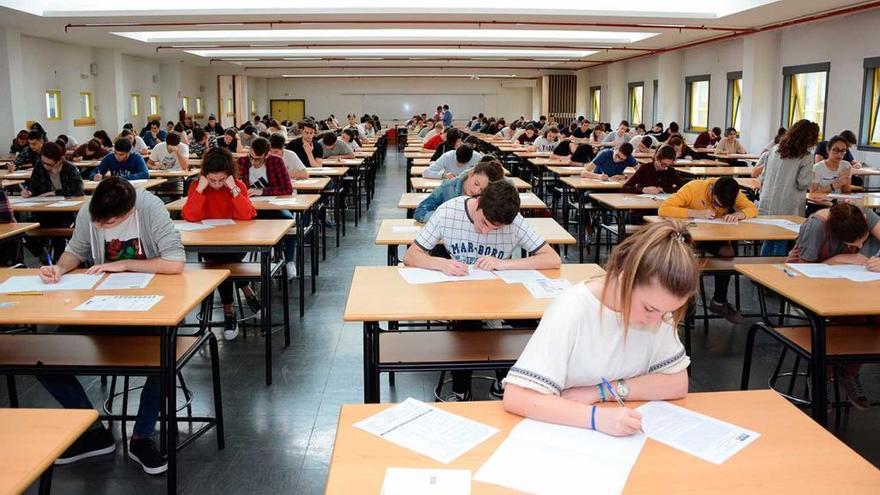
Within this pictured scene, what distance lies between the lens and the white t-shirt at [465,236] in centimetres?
345

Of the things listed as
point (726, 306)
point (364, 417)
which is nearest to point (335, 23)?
point (726, 306)

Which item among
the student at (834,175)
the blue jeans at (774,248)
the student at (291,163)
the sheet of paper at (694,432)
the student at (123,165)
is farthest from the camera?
the student at (123,165)

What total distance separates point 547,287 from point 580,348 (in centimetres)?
123

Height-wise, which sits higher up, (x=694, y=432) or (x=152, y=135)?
(x=152, y=135)

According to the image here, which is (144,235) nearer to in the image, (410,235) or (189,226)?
(189,226)

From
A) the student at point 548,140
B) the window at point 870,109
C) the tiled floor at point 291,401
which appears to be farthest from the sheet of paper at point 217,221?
the student at point 548,140

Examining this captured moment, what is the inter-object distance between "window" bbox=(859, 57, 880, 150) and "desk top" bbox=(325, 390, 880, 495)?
9917 mm

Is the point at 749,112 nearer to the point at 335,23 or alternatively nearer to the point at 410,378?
the point at 335,23

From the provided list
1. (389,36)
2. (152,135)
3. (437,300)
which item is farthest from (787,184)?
(152,135)

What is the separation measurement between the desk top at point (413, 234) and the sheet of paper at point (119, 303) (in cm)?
142

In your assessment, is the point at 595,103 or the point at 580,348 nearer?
the point at 580,348

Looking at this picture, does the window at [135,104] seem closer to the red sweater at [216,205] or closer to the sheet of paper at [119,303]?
the red sweater at [216,205]

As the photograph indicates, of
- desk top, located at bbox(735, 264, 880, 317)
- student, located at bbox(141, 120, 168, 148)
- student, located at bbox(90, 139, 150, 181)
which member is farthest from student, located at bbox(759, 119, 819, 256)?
student, located at bbox(141, 120, 168, 148)

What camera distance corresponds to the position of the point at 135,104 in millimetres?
19109
